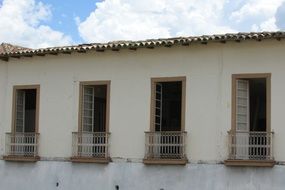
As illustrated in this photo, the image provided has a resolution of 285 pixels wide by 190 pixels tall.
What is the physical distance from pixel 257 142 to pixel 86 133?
A: 516 cm

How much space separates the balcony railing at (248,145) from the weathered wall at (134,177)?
37 cm

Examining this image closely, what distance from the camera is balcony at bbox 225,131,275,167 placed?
1733 centimetres

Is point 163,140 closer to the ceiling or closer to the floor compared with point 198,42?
closer to the floor

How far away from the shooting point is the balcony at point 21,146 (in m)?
21.1

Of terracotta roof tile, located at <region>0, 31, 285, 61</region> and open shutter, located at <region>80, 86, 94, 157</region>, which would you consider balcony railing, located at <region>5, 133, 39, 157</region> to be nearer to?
open shutter, located at <region>80, 86, 94, 157</region>

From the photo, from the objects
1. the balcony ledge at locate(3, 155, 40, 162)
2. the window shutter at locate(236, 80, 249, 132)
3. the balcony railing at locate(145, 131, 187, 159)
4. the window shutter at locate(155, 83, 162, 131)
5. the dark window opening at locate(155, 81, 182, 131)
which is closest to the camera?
the window shutter at locate(236, 80, 249, 132)

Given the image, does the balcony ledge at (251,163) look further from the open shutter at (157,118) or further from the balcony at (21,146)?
the balcony at (21,146)

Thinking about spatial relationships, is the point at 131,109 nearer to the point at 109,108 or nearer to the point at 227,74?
the point at 109,108

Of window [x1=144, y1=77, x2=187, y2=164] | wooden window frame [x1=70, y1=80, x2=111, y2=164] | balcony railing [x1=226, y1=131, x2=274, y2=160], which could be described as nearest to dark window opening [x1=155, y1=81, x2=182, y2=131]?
window [x1=144, y1=77, x2=187, y2=164]

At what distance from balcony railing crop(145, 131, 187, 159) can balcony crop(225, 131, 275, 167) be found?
167 cm

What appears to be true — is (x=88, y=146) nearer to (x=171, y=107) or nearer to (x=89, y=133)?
(x=89, y=133)

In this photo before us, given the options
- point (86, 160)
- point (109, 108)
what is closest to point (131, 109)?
point (109, 108)

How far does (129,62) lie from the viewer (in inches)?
778

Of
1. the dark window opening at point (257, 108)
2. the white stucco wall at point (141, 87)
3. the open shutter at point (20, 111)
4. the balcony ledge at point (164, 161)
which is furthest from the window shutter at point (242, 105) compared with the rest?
the open shutter at point (20, 111)
